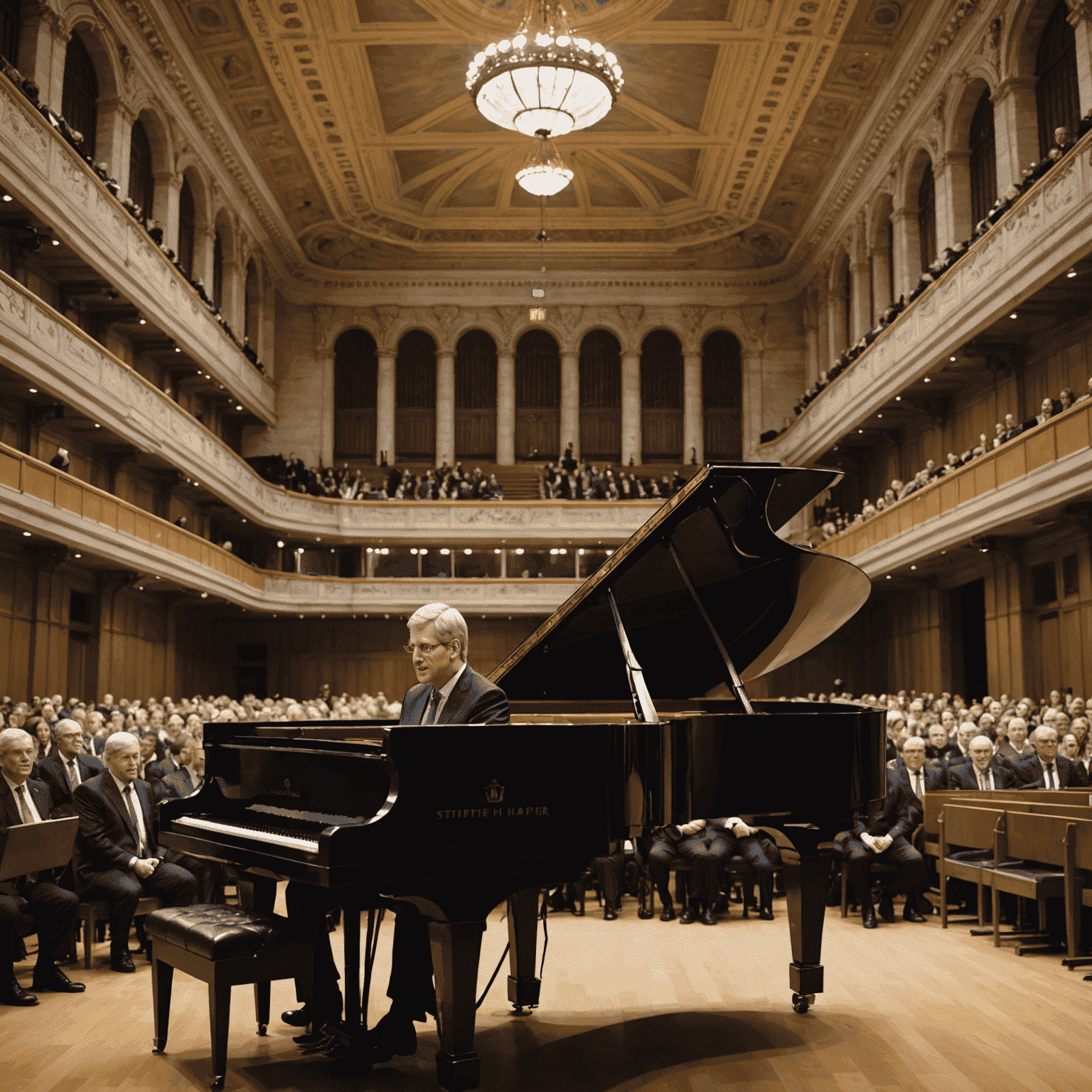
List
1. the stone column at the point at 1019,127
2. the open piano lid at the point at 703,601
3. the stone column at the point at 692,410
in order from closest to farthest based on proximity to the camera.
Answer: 1. the open piano lid at the point at 703,601
2. the stone column at the point at 1019,127
3. the stone column at the point at 692,410

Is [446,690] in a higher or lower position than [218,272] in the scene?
lower

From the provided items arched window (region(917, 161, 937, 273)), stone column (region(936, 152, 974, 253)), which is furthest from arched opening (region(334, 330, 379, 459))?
stone column (region(936, 152, 974, 253))

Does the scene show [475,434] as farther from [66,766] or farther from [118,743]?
[118,743]

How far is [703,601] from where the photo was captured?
5.73m

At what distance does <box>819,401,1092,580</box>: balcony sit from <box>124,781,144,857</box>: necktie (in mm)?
9809

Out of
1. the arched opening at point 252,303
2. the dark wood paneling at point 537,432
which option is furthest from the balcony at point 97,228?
the dark wood paneling at point 537,432

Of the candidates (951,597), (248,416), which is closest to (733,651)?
(951,597)

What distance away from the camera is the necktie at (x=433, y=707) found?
4.24 m

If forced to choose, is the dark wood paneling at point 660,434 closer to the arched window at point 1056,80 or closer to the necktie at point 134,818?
the arched window at point 1056,80

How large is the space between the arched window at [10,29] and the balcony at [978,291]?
1370cm

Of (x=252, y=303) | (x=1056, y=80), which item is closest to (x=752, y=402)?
(x=252, y=303)

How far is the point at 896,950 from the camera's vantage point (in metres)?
6.46

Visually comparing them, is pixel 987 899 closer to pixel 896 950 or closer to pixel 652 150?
pixel 896 950

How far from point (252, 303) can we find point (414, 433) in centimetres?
525
